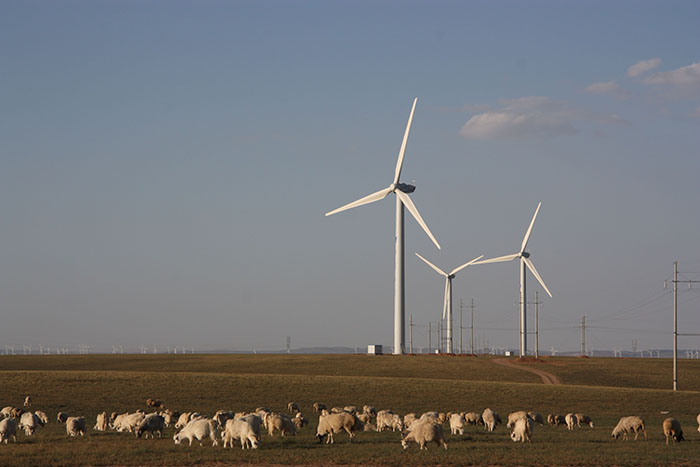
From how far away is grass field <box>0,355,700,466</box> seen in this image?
31.3m

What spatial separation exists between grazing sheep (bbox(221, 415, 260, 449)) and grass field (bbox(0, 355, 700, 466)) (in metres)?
0.76

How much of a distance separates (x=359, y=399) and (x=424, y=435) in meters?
29.5

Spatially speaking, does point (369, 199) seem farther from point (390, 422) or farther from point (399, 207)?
point (390, 422)

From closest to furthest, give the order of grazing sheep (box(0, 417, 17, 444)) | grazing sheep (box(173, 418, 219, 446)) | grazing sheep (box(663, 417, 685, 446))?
grazing sheep (box(173, 418, 219, 446)) < grazing sheep (box(0, 417, 17, 444)) < grazing sheep (box(663, 417, 685, 446))

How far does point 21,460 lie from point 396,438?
1558 centimetres

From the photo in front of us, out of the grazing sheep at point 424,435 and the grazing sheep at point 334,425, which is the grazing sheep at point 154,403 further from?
the grazing sheep at point 424,435

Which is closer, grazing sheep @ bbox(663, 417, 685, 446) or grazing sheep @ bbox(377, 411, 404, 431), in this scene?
grazing sheep @ bbox(663, 417, 685, 446)

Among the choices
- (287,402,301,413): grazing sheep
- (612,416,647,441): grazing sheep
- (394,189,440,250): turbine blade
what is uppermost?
(394,189,440,250): turbine blade

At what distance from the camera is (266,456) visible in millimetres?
31125

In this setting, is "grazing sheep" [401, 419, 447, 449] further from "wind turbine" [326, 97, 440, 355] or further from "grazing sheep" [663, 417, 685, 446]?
"wind turbine" [326, 97, 440, 355]

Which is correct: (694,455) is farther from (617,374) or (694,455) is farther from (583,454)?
(617,374)

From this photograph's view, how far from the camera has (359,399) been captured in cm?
6297

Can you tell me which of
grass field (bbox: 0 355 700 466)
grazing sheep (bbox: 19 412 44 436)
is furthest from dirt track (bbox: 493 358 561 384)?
grazing sheep (bbox: 19 412 44 436)

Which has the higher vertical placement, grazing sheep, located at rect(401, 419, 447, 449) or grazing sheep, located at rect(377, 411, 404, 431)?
grazing sheep, located at rect(401, 419, 447, 449)
